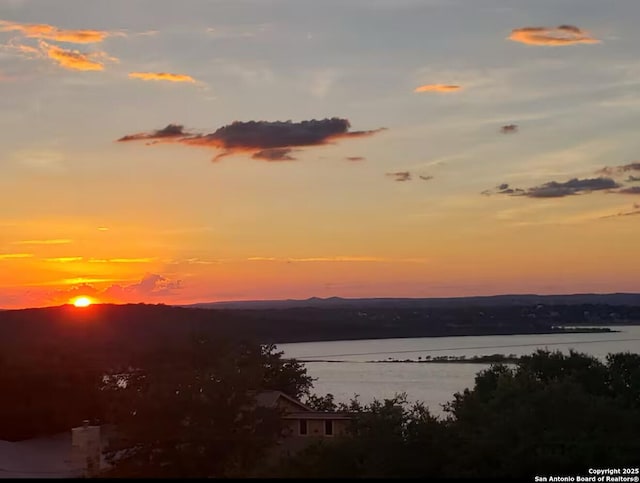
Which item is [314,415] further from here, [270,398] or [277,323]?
[277,323]

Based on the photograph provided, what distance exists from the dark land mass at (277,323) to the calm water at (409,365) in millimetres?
2385

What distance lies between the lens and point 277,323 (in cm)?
10650

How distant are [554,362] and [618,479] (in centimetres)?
2016

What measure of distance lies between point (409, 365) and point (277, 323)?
19.9m

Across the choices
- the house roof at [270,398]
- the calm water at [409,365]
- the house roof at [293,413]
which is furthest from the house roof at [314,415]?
the calm water at [409,365]

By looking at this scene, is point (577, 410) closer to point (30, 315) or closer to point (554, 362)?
point (554, 362)

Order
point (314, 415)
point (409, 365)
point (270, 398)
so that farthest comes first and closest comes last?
point (409, 365), point (314, 415), point (270, 398)

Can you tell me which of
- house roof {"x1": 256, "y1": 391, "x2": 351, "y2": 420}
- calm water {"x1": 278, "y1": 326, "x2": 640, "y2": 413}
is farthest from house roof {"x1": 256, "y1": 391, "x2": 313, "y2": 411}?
calm water {"x1": 278, "y1": 326, "x2": 640, "y2": 413}

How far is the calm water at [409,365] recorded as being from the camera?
6225cm

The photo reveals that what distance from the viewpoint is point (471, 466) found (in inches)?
713

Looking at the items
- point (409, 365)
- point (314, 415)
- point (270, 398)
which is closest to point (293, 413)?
point (314, 415)

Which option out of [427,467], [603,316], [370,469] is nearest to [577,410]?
[427,467]

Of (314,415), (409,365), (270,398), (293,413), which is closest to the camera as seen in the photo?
(270,398)

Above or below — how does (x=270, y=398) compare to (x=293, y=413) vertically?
above
